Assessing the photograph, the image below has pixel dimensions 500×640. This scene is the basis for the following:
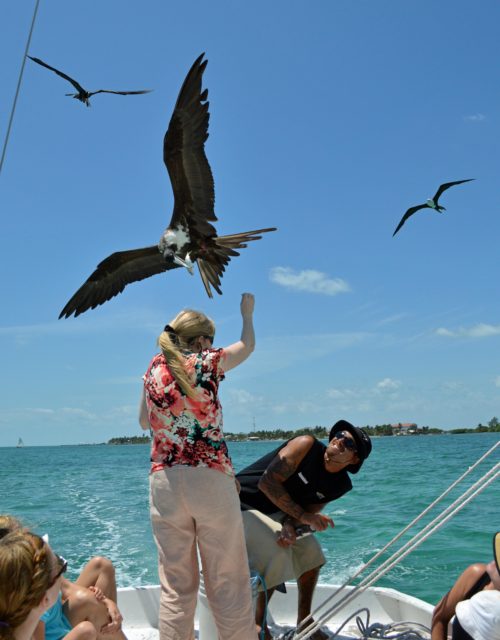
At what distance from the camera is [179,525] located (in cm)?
256

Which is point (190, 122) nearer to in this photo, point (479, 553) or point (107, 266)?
point (107, 266)

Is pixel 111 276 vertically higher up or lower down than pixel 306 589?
higher up

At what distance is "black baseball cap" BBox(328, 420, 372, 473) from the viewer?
326cm

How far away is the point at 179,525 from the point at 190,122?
3.21 meters

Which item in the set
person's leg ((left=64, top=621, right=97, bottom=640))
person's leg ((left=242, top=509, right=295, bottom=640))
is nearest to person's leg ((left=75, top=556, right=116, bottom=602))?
person's leg ((left=64, top=621, right=97, bottom=640))

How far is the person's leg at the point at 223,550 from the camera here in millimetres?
2523

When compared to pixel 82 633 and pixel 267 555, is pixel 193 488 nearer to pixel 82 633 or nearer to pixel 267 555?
pixel 82 633

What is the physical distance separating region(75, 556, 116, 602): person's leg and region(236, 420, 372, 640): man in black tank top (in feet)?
2.13

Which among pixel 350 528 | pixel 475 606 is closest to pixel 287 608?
pixel 475 606

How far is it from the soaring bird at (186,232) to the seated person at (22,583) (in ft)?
10.4

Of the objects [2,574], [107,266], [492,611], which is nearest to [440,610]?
[492,611]

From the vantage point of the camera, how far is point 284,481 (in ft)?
10.7

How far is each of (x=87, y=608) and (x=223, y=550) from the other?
1.99ft

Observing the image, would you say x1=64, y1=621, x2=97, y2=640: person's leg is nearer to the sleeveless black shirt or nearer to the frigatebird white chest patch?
the sleeveless black shirt
